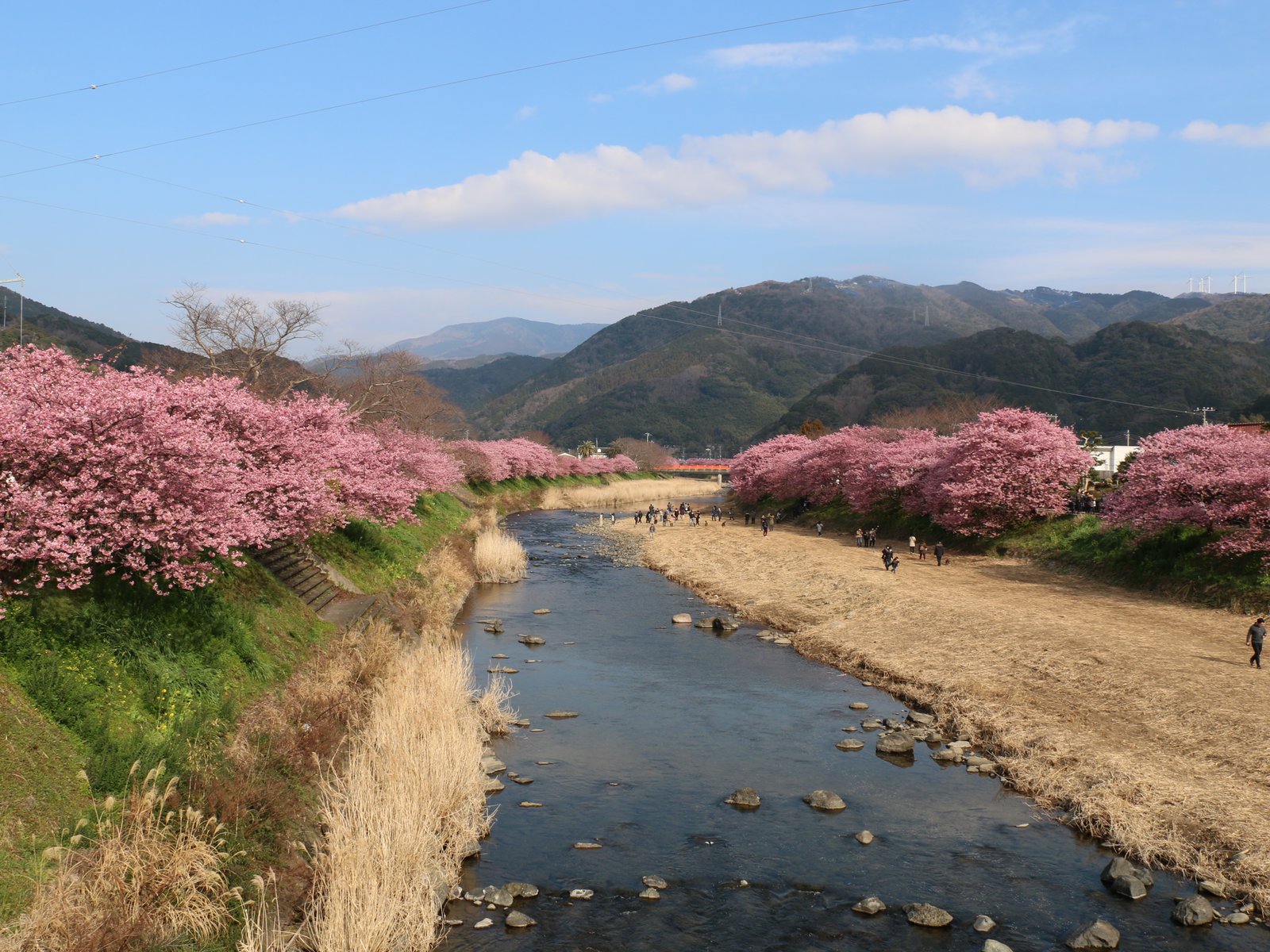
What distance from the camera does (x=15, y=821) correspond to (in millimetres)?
10141

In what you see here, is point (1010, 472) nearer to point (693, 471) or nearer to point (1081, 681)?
point (1081, 681)

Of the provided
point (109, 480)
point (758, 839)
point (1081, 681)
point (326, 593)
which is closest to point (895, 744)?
point (758, 839)

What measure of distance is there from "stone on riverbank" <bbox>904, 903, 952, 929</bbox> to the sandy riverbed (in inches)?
171

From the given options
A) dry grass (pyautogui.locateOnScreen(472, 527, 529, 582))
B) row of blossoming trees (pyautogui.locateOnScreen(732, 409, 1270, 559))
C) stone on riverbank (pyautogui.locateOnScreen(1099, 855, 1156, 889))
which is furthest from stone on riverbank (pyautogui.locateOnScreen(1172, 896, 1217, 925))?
dry grass (pyautogui.locateOnScreen(472, 527, 529, 582))

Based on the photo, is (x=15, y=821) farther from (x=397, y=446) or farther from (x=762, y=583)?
(x=397, y=446)

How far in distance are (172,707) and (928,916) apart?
40.2 feet

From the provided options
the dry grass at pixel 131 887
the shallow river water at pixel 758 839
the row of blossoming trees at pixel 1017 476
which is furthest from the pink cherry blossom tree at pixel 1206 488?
the dry grass at pixel 131 887

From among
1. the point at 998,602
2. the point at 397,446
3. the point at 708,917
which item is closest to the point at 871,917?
the point at 708,917

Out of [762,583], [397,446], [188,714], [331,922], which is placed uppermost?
[397,446]

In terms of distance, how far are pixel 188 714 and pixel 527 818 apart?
6085 mm

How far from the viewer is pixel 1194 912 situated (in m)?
12.4

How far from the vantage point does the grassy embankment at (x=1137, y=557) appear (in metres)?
32.2

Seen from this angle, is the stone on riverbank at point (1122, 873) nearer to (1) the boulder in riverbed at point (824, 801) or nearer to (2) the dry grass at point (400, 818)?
(1) the boulder in riverbed at point (824, 801)

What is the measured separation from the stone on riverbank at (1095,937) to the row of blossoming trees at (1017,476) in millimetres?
25174
